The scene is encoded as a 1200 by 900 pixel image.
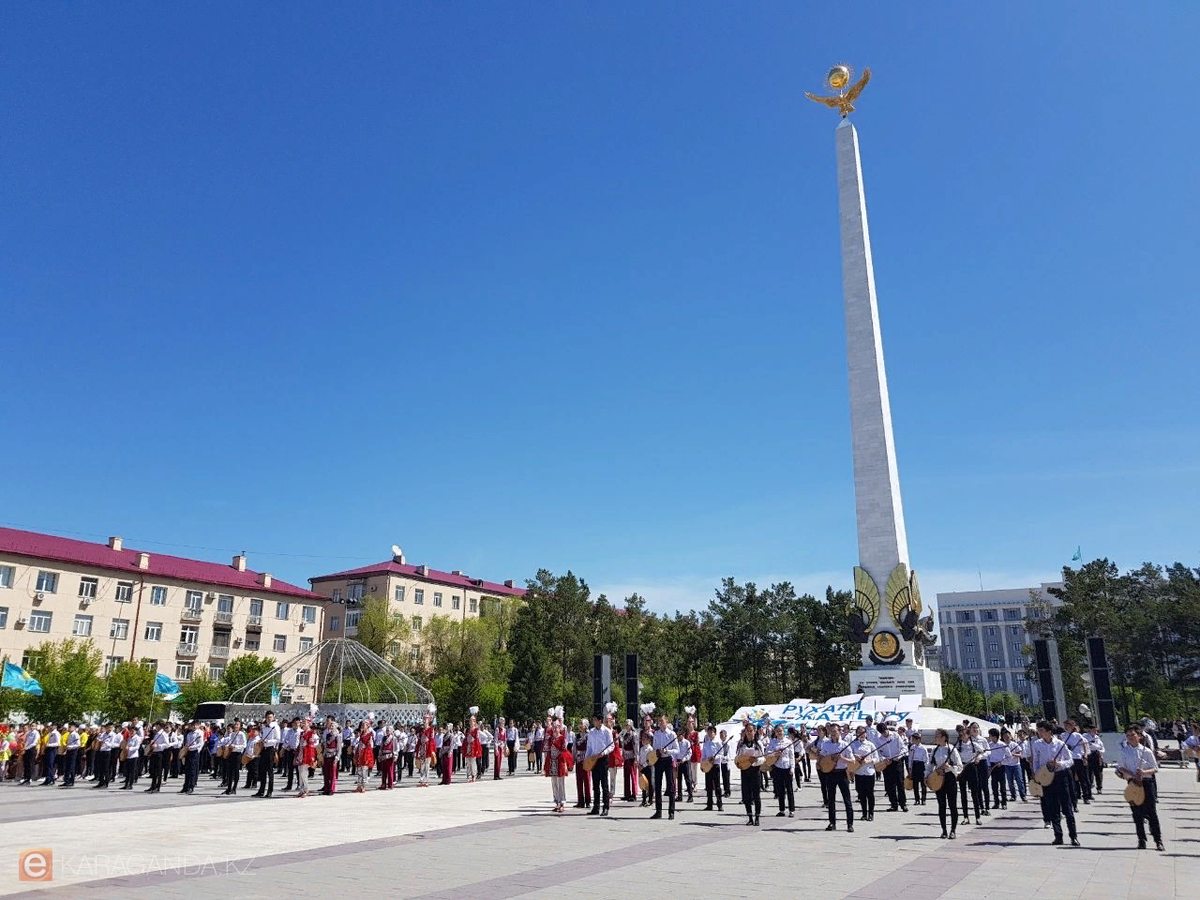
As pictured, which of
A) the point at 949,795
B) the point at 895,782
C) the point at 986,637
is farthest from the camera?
the point at 986,637

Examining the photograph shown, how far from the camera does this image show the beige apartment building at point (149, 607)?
4847cm

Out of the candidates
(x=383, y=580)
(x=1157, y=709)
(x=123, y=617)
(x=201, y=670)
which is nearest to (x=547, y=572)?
(x=383, y=580)

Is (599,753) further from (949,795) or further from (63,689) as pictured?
(63,689)

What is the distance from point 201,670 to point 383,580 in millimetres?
17197

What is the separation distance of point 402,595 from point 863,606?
4386 centimetres

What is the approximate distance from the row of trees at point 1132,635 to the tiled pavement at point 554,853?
41.5 metres

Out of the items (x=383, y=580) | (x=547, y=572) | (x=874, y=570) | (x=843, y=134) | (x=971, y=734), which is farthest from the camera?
(x=383, y=580)

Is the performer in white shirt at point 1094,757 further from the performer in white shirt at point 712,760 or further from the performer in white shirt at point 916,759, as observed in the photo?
the performer in white shirt at point 712,760

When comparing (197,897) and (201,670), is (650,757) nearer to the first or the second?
(197,897)

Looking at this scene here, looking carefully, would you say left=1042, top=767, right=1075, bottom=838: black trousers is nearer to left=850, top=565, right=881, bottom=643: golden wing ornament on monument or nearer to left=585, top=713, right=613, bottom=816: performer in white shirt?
left=585, top=713, right=613, bottom=816: performer in white shirt

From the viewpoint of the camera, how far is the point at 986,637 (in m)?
119

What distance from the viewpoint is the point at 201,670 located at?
54.0 m

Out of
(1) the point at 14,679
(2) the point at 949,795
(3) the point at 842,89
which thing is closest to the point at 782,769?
(2) the point at 949,795

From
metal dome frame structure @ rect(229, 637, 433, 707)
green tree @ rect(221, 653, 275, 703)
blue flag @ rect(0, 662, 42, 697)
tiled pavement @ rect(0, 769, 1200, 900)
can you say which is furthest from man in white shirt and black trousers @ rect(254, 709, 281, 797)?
green tree @ rect(221, 653, 275, 703)
